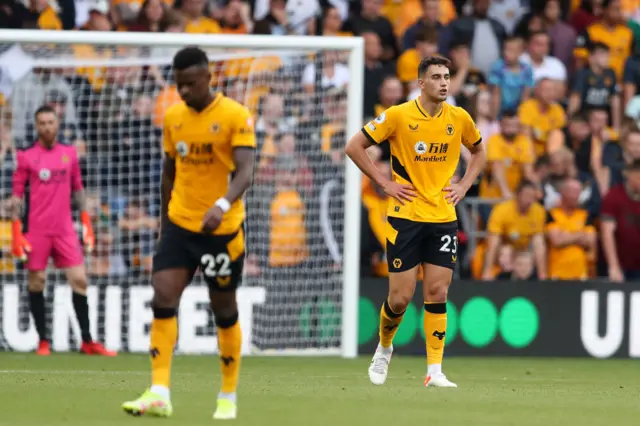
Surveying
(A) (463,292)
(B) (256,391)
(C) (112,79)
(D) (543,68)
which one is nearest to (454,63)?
(D) (543,68)

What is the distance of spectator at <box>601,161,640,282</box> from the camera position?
51.7 feet

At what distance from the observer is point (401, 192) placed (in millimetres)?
10320

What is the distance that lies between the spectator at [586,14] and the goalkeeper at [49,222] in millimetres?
8320

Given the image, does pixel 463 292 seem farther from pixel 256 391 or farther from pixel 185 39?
pixel 256 391

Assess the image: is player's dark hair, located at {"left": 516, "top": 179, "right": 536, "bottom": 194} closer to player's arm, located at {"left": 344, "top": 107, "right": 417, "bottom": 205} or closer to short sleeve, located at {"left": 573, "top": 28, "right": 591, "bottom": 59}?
short sleeve, located at {"left": 573, "top": 28, "right": 591, "bottom": 59}

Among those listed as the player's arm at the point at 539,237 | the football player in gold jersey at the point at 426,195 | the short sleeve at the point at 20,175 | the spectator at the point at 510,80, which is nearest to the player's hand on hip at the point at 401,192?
the football player in gold jersey at the point at 426,195

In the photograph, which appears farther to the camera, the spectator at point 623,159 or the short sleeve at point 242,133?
the spectator at point 623,159

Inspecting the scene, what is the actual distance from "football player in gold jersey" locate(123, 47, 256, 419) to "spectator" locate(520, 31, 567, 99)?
10.7 m

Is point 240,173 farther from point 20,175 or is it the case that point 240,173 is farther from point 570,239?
point 570,239

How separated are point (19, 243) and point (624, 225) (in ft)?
22.8

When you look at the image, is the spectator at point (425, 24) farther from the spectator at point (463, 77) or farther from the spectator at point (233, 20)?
the spectator at point (233, 20)

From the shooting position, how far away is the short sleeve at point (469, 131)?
1052cm

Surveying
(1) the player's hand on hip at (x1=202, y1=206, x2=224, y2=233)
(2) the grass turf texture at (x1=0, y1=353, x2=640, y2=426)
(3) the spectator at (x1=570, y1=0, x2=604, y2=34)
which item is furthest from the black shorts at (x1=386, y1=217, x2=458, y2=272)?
(3) the spectator at (x1=570, y1=0, x2=604, y2=34)

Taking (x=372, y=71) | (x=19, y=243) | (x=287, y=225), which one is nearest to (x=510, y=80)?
(x=372, y=71)
